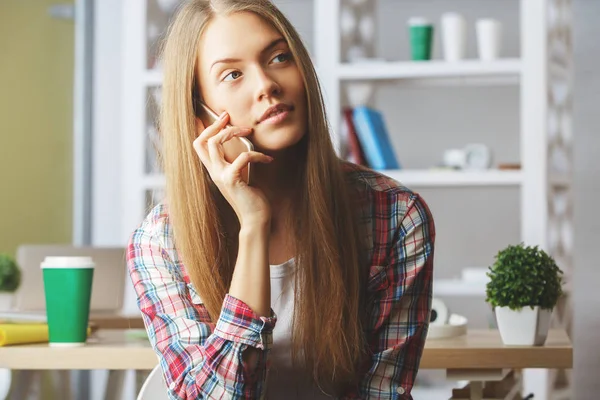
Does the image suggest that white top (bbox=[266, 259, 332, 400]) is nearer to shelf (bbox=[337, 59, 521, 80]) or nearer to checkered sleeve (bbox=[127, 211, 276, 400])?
checkered sleeve (bbox=[127, 211, 276, 400])

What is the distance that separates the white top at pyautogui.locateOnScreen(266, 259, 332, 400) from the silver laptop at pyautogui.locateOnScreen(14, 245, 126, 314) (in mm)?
1332

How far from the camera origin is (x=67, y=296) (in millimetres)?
2037

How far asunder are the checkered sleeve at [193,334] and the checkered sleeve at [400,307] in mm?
172

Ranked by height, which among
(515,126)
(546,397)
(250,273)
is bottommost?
(546,397)

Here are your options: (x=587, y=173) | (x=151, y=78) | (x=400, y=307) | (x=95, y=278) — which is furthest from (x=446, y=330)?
(x=587, y=173)

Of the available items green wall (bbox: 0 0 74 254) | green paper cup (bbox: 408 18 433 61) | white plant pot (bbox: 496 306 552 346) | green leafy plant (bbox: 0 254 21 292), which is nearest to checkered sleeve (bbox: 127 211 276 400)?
white plant pot (bbox: 496 306 552 346)

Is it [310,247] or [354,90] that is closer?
[310,247]

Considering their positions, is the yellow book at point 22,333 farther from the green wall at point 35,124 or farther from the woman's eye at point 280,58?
the green wall at point 35,124

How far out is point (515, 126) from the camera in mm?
4223

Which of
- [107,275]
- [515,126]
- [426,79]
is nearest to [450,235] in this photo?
[515,126]

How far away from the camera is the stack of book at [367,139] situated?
351 centimetres

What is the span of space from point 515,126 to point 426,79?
2.61 feet

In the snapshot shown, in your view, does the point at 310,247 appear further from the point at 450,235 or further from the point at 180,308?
the point at 450,235

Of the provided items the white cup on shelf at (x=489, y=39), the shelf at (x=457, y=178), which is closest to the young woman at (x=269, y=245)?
the shelf at (x=457, y=178)
